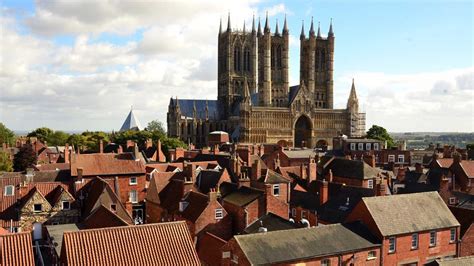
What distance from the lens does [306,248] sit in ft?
91.6

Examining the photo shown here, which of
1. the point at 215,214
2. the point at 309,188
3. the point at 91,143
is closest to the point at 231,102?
the point at 91,143

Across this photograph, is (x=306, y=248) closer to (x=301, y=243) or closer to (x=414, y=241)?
(x=301, y=243)

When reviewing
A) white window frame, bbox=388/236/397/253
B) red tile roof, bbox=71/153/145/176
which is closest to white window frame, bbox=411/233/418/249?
white window frame, bbox=388/236/397/253

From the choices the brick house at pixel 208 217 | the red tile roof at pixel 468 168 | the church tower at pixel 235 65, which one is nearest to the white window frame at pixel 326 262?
the brick house at pixel 208 217

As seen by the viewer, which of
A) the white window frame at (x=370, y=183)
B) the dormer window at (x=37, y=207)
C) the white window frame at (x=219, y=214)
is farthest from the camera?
the white window frame at (x=370, y=183)

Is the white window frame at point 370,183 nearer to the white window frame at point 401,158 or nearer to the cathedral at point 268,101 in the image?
the white window frame at point 401,158

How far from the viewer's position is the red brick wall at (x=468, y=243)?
34406 millimetres

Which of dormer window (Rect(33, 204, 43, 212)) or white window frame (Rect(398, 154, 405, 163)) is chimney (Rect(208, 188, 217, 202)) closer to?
dormer window (Rect(33, 204, 43, 212))

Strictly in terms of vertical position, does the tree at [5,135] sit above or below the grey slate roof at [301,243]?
above

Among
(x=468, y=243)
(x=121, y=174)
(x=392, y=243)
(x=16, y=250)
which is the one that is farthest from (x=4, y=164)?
(x=468, y=243)

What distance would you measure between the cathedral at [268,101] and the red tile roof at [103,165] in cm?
8472

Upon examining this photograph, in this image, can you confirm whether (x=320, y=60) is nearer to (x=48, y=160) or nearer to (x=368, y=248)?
(x=48, y=160)

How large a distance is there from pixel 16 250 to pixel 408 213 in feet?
81.1

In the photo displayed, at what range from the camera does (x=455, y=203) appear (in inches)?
1700
